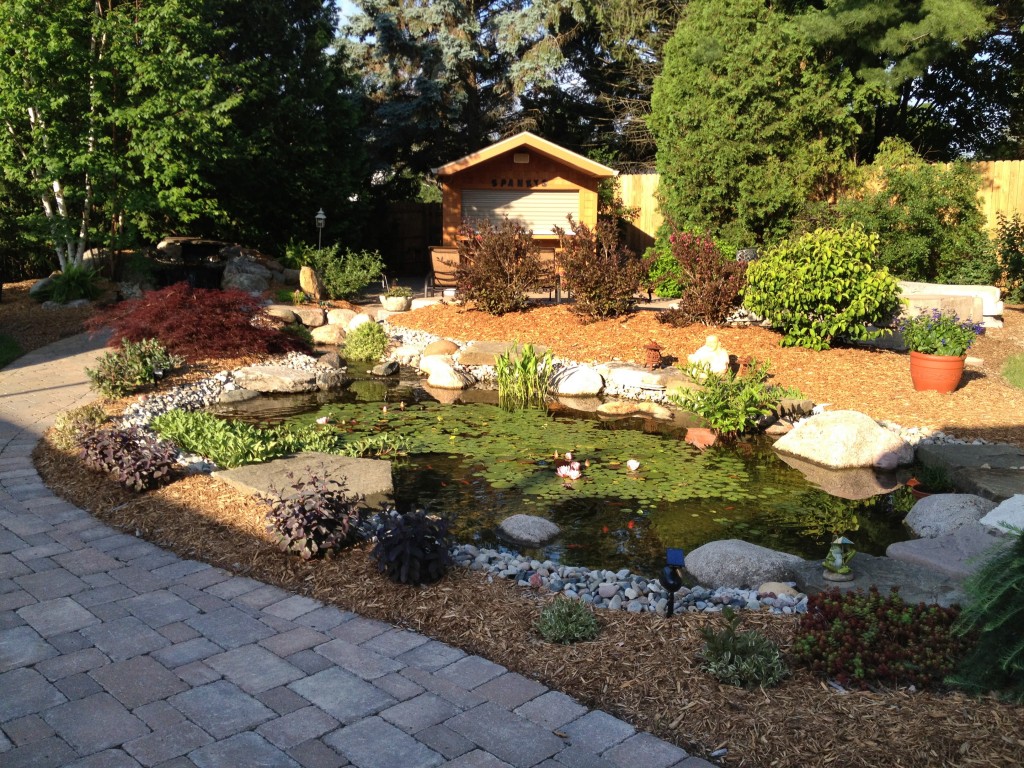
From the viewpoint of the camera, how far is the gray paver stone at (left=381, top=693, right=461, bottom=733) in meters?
2.81

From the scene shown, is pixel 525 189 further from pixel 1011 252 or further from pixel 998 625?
pixel 998 625

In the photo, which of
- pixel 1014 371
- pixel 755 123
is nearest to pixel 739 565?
pixel 1014 371

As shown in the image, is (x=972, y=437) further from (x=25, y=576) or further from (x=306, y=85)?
(x=306, y=85)

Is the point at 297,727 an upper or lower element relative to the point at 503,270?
lower

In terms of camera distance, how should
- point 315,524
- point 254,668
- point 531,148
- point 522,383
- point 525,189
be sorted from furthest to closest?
1. point 525,189
2. point 531,148
3. point 522,383
4. point 315,524
5. point 254,668

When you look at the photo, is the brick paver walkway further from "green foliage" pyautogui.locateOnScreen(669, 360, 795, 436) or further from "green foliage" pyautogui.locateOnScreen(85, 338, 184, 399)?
"green foliage" pyautogui.locateOnScreen(669, 360, 795, 436)

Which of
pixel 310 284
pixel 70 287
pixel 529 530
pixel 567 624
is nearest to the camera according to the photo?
pixel 567 624

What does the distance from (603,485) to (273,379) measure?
434 centimetres

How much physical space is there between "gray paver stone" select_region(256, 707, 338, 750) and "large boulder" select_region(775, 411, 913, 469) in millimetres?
5058

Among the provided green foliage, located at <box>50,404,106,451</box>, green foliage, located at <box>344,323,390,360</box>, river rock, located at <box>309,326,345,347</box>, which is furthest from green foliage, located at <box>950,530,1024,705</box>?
river rock, located at <box>309,326,345,347</box>

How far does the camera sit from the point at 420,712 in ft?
9.48

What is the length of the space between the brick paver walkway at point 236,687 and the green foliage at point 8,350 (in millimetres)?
5868

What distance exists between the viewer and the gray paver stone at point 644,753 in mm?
2615

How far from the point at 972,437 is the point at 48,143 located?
1207 cm
